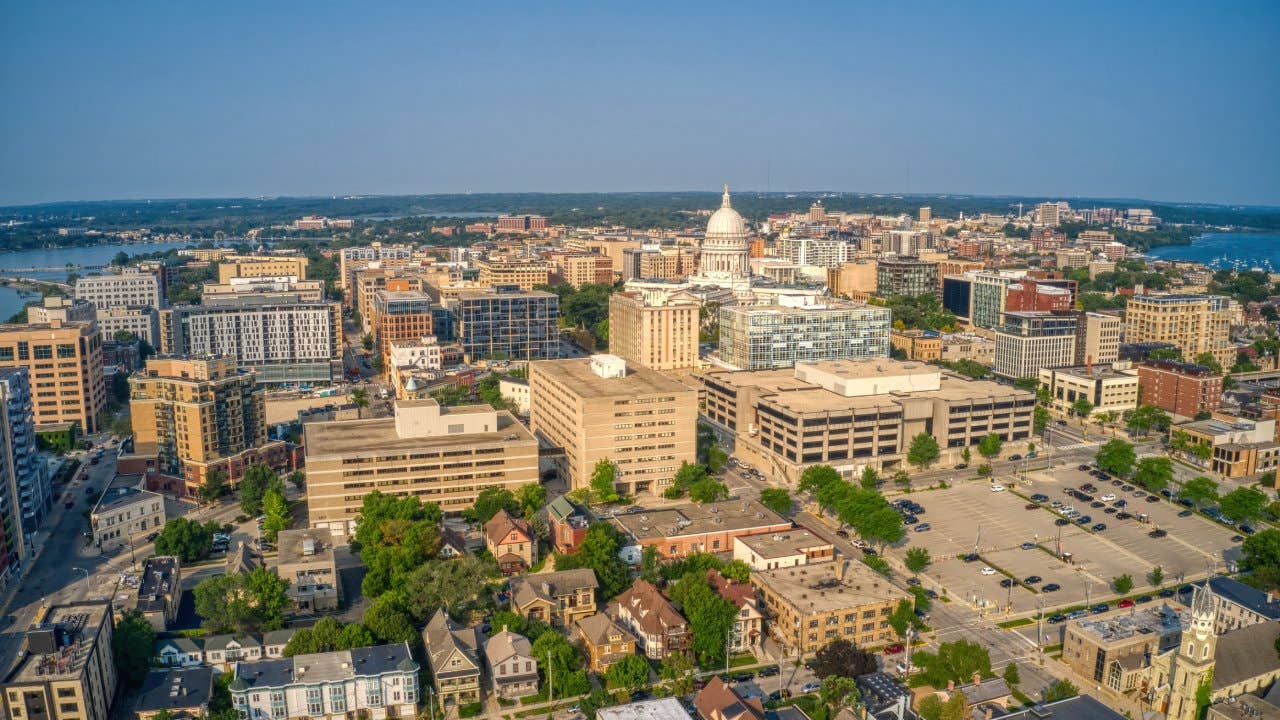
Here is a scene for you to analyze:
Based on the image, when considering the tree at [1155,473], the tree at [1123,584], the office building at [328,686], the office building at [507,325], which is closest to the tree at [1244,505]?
the tree at [1155,473]

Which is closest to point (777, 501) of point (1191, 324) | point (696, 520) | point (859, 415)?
point (696, 520)

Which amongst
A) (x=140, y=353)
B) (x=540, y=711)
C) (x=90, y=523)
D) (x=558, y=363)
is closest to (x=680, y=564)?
(x=540, y=711)

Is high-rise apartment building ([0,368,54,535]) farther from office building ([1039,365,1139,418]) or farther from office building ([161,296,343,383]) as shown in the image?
office building ([1039,365,1139,418])

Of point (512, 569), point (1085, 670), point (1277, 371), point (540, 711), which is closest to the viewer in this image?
point (540, 711)

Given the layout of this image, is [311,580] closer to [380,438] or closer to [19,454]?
[380,438]

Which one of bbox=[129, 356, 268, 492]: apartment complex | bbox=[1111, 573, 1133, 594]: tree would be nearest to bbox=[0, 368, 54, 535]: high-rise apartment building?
bbox=[129, 356, 268, 492]: apartment complex

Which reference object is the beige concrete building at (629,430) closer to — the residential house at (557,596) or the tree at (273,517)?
the residential house at (557,596)

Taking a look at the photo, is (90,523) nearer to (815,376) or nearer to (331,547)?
(331,547)
